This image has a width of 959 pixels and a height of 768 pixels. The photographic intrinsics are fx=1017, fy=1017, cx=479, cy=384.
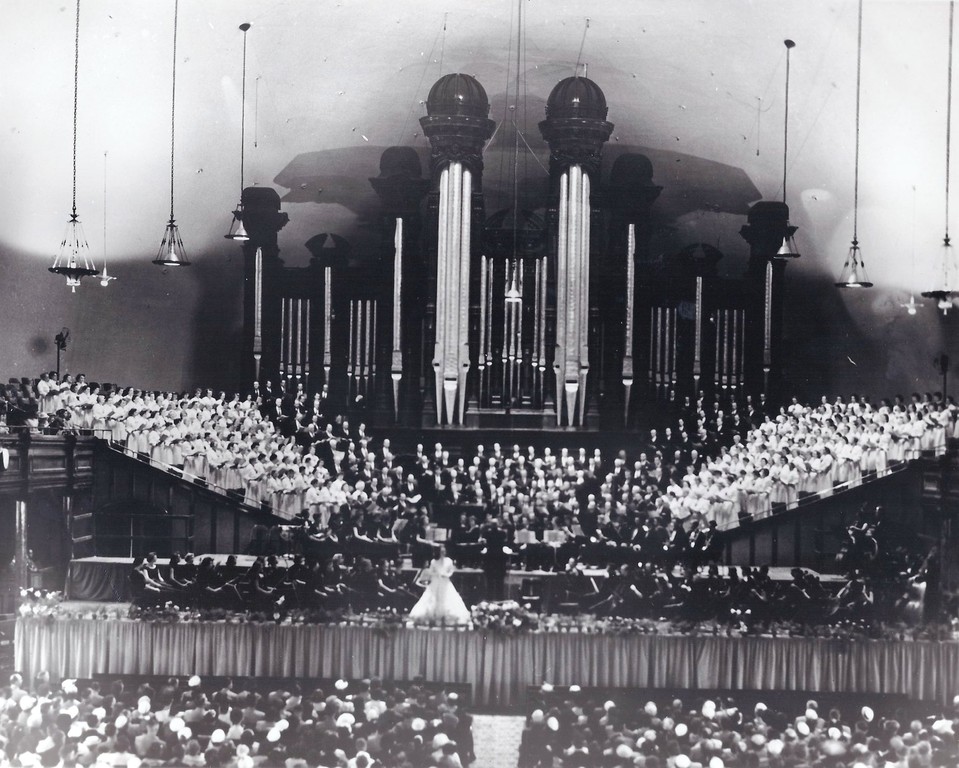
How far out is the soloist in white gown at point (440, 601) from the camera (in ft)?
25.1

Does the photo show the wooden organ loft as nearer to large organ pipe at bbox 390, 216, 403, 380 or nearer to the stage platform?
large organ pipe at bbox 390, 216, 403, 380

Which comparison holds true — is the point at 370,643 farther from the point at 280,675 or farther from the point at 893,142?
the point at 893,142

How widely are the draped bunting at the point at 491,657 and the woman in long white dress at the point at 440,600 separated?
120 mm

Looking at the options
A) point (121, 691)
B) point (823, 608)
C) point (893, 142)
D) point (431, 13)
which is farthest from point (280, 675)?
point (893, 142)

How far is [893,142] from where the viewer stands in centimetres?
778

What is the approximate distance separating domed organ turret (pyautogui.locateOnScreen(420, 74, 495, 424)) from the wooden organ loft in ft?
0.04

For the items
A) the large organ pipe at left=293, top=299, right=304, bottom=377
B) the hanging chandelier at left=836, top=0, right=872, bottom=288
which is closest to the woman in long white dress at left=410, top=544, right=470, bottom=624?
the large organ pipe at left=293, top=299, right=304, bottom=377

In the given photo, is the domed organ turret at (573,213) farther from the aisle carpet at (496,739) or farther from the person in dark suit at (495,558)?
the aisle carpet at (496,739)

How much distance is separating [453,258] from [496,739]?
3.69 metres

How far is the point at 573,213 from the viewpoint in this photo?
8164 mm

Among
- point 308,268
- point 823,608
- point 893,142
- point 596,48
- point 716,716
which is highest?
point 596,48

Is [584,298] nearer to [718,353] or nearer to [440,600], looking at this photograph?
[718,353]

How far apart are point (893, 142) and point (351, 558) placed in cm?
522

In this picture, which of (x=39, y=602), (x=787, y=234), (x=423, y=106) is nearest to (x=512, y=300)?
(x=423, y=106)
